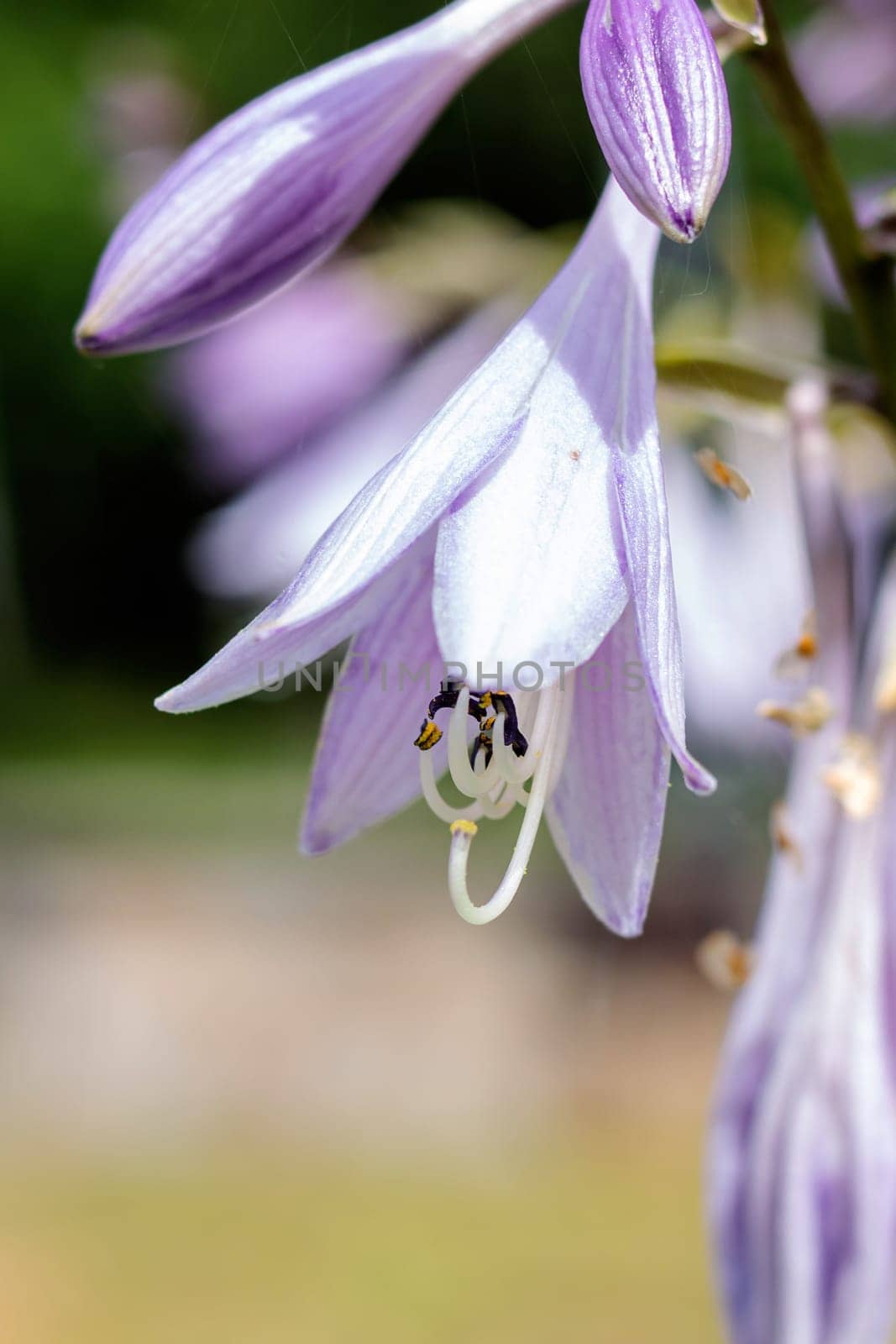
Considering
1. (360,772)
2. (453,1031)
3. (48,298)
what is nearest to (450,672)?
(360,772)

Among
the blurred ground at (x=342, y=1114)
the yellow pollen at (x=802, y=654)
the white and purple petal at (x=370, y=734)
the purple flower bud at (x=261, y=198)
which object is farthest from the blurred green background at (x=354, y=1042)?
the white and purple petal at (x=370, y=734)

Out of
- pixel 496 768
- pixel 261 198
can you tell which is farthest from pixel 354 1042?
pixel 261 198

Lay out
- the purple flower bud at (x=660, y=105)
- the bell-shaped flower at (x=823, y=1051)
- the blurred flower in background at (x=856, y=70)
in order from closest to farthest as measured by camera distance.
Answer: the purple flower bud at (x=660, y=105) → the bell-shaped flower at (x=823, y=1051) → the blurred flower in background at (x=856, y=70)

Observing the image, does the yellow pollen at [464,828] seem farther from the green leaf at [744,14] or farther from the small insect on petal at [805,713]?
the green leaf at [744,14]

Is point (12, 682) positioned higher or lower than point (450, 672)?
higher

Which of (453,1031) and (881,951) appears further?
(453,1031)

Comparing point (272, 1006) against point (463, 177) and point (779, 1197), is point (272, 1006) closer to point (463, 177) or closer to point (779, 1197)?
point (779, 1197)

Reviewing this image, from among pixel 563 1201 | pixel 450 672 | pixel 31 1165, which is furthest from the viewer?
pixel 31 1165
